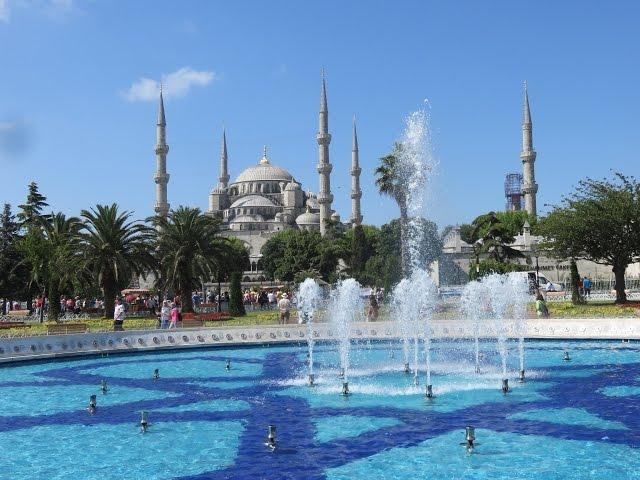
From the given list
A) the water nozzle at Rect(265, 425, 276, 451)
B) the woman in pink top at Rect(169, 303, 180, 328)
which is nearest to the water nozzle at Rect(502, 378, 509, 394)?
the water nozzle at Rect(265, 425, 276, 451)

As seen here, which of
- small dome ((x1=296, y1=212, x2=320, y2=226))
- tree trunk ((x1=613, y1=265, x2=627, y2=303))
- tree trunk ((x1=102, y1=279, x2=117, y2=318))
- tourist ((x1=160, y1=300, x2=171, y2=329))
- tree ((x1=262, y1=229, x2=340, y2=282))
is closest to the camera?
tourist ((x1=160, y1=300, x2=171, y2=329))

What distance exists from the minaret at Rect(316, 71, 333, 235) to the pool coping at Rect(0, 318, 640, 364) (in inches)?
1437

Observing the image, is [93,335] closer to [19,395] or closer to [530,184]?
[19,395]

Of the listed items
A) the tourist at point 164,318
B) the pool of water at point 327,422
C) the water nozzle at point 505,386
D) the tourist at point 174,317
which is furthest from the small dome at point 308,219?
the water nozzle at point 505,386

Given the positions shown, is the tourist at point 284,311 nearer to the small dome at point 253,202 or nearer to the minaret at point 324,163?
the minaret at point 324,163

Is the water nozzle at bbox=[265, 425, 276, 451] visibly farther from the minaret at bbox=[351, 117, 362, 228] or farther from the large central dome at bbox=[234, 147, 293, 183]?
the large central dome at bbox=[234, 147, 293, 183]

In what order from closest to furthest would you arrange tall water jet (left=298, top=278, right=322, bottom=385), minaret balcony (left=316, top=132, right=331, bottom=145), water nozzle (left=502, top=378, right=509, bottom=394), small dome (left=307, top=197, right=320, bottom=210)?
water nozzle (left=502, top=378, right=509, bottom=394) < tall water jet (left=298, top=278, right=322, bottom=385) < minaret balcony (left=316, top=132, right=331, bottom=145) < small dome (left=307, top=197, right=320, bottom=210)

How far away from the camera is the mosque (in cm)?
5456

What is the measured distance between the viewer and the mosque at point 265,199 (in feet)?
179

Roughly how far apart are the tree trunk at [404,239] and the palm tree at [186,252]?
11.5m

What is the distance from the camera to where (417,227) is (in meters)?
34.8

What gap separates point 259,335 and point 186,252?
7412 mm

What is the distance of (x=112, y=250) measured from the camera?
80.8 ft

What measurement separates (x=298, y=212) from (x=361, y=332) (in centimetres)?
6753
